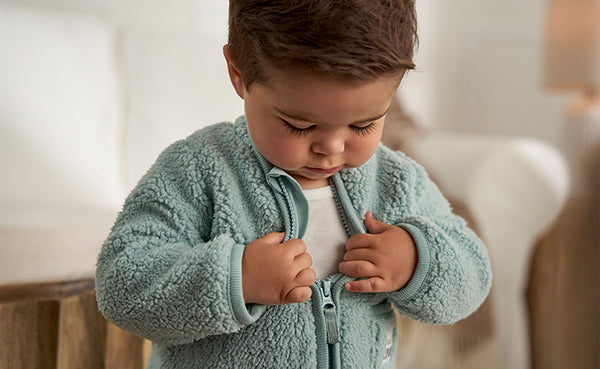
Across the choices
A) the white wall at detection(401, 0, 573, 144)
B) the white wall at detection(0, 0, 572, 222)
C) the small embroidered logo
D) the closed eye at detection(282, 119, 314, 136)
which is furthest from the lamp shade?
the closed eye at detection(282, 119, 314, 136)

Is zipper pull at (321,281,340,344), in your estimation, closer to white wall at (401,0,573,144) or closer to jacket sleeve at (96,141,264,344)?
jacket sleeve at (96,141,264,344)

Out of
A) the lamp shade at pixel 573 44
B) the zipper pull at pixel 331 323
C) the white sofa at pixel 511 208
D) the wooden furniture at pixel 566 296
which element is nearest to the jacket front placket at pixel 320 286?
the zipper pull at pixel 331 323

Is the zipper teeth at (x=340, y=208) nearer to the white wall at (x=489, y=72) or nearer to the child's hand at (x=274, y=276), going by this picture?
the child's hand at (x=274, y=276)

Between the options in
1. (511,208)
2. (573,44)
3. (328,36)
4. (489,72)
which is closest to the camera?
(328,36)

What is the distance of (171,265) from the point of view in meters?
0.57

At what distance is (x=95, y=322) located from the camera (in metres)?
0.79

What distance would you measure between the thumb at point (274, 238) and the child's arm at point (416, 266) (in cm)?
7

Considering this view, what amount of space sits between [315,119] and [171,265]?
20 cm

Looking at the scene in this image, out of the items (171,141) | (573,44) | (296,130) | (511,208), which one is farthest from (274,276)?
(573,44)

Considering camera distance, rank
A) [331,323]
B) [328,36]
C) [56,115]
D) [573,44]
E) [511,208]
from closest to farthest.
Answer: [328,36], [331,323], [56,115], [511,208], [573,44]

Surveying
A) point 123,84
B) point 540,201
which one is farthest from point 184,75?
point 540,201

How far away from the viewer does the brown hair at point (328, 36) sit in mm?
499

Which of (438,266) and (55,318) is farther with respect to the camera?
(55,318)

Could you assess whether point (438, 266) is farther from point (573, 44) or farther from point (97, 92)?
point (573, 44)
